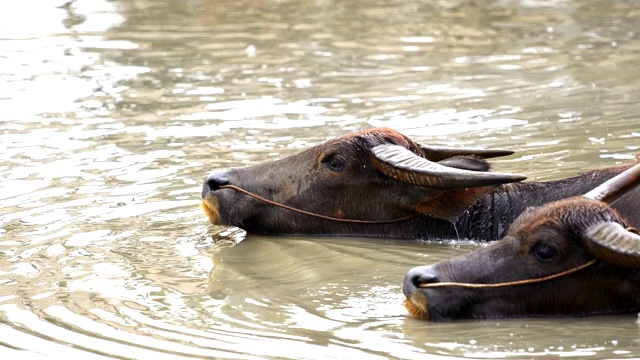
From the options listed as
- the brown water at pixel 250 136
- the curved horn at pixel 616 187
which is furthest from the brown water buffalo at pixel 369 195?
the curved horn at pixel 616 187

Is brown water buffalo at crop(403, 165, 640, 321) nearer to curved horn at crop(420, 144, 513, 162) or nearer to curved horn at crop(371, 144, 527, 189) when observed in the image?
curved horn at crop(371, 144, 527, 189)

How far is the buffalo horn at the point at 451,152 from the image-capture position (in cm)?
1016

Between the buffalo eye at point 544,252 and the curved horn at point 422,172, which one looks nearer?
the buffalo eye at point 544,252

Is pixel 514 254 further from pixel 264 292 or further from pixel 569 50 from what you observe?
pixel 569 50

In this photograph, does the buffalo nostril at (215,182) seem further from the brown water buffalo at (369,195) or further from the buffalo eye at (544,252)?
the buffalo eye at (544,252)

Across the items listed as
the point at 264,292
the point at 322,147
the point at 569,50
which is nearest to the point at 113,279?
the point at 264,292

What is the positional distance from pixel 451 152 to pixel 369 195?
0.68 meters

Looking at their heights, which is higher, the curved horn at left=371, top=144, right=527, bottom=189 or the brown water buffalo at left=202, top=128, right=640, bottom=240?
the curved horn at left=371, top=144, right=527, bottom=189

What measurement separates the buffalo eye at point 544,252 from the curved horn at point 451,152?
2.40 meters

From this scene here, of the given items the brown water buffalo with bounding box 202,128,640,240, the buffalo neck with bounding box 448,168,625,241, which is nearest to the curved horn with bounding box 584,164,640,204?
the brown water buffalo with bounding box 202,128,640,240

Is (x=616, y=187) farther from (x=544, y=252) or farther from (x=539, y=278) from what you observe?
(x=539, y=278)

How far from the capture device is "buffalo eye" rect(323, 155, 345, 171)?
1015 centimetres

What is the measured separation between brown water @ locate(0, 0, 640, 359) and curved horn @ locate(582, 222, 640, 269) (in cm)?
39

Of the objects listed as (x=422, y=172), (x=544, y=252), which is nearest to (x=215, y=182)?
(x=422, y=172)
